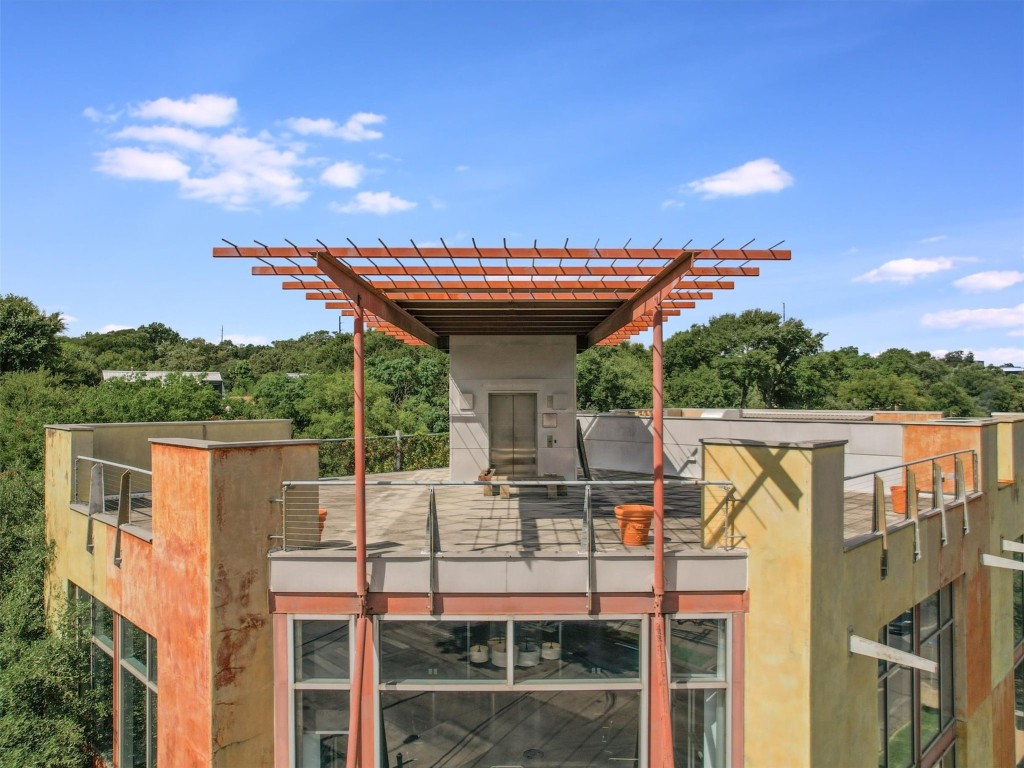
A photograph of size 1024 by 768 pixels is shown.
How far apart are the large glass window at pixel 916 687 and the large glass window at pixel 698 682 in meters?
2.55

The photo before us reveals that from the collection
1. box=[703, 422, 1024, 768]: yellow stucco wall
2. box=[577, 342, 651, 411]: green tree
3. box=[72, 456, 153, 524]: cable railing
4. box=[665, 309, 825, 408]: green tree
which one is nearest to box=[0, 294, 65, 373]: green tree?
box=[72, 456, 153, 524]: cable railing

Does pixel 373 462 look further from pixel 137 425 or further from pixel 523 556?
pixel 523 556

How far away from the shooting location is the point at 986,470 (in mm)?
11062

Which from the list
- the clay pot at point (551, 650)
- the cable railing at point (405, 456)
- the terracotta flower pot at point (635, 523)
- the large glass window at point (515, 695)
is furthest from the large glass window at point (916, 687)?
the cable railing at point (405, 456)

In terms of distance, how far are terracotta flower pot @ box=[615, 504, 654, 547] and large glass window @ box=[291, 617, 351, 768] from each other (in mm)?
3362

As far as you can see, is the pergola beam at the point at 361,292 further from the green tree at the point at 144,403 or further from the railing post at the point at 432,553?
the green tree at the point at 144,403

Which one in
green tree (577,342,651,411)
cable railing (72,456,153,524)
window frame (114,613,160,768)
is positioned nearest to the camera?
window frame (114,613,160,768)

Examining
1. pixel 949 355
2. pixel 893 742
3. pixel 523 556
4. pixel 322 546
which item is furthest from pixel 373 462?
pixel 949 355

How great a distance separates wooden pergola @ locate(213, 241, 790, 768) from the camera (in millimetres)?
6977

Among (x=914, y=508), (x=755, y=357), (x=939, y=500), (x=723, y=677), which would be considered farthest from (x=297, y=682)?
(x=755, y=357)

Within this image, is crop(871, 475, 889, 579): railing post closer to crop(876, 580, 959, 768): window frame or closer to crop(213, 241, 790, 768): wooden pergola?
crop(876, 580, 959, 768): window frame

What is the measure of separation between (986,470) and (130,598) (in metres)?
13.4

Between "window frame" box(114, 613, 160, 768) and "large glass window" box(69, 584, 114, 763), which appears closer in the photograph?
"window frame" box(114, 613, 160, 768)

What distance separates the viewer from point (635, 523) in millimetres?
7590
